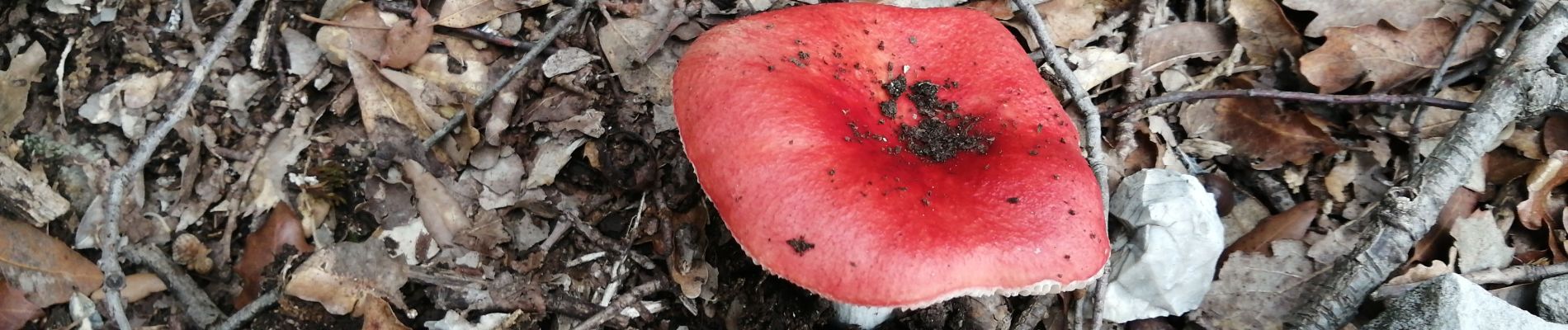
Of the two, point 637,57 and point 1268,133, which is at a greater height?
point 637,57

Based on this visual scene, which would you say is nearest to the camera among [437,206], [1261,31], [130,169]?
[130,169]

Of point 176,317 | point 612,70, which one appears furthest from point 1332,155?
point 176,317

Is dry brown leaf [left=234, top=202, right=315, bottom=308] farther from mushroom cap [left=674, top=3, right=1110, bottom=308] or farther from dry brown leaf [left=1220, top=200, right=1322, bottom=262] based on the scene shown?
dry brown leaf [left=1220, top=200, right=1322, bottom=262]

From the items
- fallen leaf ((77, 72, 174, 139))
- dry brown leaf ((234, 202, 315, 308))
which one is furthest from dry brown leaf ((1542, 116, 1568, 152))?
fallen leaf ((77, 72, 174, 139))

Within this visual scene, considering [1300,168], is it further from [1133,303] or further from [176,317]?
[176,317]

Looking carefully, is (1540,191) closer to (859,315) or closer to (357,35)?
(859,315)

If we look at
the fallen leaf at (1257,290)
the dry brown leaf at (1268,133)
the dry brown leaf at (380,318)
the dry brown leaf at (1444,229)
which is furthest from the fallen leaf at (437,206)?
the dry brown leaf at (1444,229)

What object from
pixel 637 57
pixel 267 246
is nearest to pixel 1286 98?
pixel 637 57
